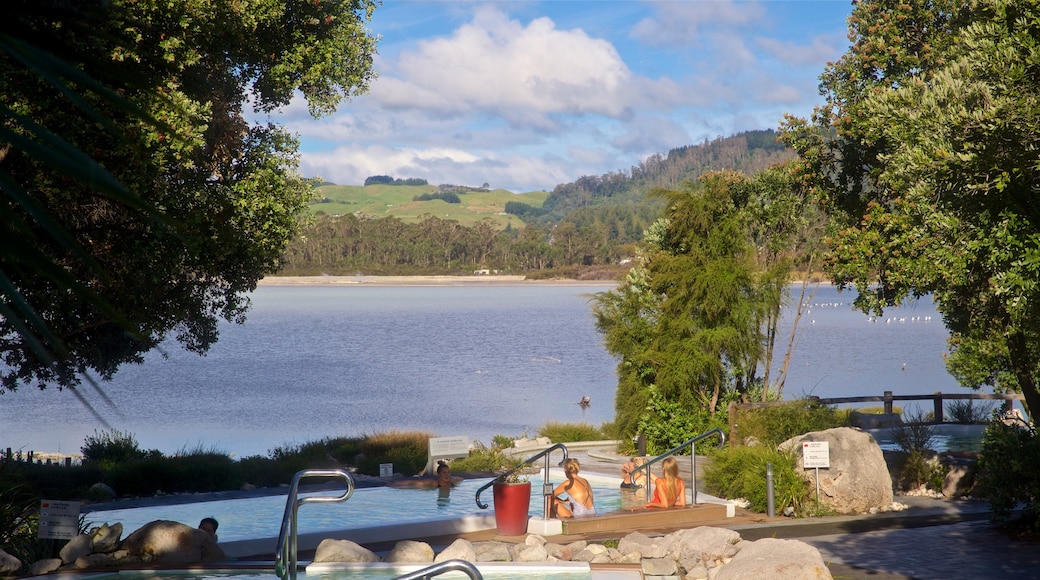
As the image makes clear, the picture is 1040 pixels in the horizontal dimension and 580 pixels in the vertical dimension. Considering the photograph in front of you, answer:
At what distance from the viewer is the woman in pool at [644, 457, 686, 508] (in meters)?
13.2

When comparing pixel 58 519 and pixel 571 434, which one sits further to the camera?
pixel 571 434

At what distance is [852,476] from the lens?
13391mm

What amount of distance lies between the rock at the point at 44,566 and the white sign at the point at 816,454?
9.27m

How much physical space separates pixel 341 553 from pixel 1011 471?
25.7ft

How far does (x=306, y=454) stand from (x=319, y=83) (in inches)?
344

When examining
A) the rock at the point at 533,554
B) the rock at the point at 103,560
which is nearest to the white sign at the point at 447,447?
the rock at the point at 533,554

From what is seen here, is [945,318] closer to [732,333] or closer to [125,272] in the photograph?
[732,333]

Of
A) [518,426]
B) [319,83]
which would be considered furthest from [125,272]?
[518,426]

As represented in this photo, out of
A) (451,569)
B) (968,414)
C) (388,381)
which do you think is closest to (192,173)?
(451,569)

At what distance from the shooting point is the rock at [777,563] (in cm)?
798

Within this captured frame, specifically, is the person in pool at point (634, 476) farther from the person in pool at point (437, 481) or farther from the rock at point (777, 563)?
the rock at point (777, 563)

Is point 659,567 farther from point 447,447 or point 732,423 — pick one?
point 732,423

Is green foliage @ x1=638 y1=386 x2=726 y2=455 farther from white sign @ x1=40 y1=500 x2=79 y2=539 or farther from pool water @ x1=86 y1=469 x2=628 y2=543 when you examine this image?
white sign @ x1=40 y1=500 x2=79 y2=539

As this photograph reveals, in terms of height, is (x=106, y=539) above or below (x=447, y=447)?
above
